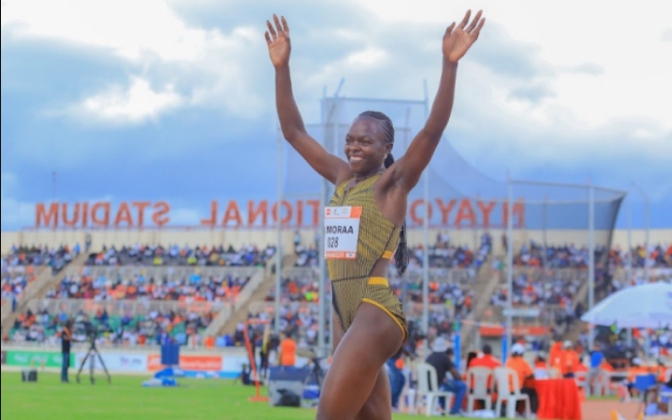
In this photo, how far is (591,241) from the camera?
3030cm

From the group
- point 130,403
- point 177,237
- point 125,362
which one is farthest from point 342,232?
point 177,237

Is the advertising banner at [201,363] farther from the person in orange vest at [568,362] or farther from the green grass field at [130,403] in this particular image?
the person in orange vest at [568,362]

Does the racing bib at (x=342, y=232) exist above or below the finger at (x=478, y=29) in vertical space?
below

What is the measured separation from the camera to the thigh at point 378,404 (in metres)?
6.08

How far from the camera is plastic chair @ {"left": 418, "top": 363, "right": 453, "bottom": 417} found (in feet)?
63.8

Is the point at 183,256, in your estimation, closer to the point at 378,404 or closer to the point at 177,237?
the point at 177,237

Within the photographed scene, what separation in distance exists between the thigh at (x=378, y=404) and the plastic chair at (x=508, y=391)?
Result: 1337cm

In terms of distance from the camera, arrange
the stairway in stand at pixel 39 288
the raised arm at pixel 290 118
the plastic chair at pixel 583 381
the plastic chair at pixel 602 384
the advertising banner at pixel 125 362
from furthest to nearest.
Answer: the stairway in stand at pixel 39 288, the advertising banner at pixel 125 362, the plastic chair at pixel 602 384, the plastic chair at pixel 583 381, the raised arm at pixel 290 118

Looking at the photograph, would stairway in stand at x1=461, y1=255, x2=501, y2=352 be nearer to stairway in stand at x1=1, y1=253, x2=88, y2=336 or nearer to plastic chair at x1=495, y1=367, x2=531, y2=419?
plastic chair at x1=495, y1=367, x2=531, y2=419

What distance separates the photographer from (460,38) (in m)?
5.87

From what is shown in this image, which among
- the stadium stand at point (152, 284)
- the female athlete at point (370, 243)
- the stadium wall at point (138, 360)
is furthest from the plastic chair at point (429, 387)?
the stadium stand at point (152, 284)

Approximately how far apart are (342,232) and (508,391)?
45.3 ft

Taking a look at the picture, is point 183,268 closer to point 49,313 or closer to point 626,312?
point 49,313

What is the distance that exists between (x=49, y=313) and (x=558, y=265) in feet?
76.1
